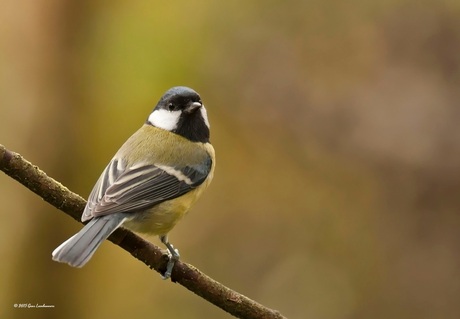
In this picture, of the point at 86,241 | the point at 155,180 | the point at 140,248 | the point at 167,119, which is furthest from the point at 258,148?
the point at 86,241

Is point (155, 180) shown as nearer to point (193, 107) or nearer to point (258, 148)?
point (193, 107)

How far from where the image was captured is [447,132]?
5457 mm

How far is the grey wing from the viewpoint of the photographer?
315cm

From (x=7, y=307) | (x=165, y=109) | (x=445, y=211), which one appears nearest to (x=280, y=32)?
(x=445, y=211)

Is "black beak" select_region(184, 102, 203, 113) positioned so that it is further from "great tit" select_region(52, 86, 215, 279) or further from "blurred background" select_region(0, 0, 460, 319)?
"blurred background" select_region(0, 0, 460, 319)

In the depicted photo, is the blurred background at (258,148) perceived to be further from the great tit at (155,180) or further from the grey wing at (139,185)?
the grey wing at (139,185)

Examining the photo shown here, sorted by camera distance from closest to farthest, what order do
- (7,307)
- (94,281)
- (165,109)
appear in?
(165,109), (7,307), (94,281)

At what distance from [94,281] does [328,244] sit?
179cm

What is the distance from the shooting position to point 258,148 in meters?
5.69

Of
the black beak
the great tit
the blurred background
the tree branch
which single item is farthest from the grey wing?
the blurred background

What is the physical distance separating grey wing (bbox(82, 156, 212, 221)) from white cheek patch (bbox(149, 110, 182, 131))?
0.30 m

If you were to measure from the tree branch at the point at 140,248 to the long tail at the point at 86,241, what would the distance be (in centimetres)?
8

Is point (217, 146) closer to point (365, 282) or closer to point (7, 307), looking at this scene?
point (365, 282)

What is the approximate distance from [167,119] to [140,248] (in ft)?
3.54
